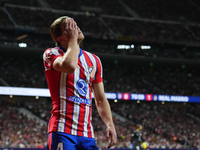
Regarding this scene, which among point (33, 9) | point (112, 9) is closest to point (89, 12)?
point (112, 9)

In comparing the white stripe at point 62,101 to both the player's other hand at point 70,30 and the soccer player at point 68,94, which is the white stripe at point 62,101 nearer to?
the soccer player at point 68,94

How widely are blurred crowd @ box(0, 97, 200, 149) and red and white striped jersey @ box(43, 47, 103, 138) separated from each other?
16.0 metres

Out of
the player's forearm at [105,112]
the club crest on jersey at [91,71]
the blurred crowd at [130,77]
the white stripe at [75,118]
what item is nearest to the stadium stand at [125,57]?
the blurred crowd at [130,77]

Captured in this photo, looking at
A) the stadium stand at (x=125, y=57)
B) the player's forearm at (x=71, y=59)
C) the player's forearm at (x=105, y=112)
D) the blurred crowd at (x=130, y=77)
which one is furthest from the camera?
the blurred crowd at (x=130, y=77)

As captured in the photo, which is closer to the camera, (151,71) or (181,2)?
(151,71)

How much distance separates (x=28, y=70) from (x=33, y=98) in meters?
3.24

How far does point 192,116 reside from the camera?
2831 cm

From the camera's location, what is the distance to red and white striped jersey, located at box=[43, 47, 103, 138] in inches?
88.5

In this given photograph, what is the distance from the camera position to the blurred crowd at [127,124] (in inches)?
747

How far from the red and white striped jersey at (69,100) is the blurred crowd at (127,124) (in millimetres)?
16004

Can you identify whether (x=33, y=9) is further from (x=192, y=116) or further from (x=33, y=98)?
(x=192, y=116)

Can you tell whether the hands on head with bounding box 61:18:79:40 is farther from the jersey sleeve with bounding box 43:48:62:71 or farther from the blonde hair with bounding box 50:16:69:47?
the jersey sleeve with bounding box 43:48:62:71

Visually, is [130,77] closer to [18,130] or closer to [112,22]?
[112,22]

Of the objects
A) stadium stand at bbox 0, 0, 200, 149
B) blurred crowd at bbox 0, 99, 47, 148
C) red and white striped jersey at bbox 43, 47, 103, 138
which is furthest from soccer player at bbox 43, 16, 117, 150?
stadium stand at bbox 0, 0, 200, 149
